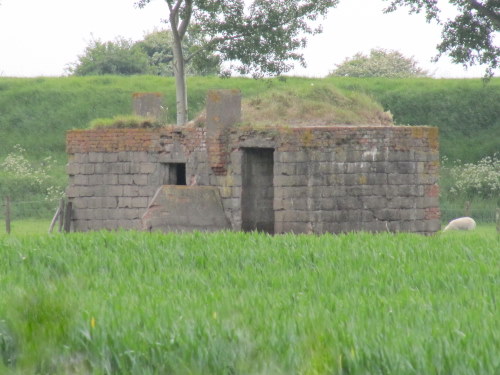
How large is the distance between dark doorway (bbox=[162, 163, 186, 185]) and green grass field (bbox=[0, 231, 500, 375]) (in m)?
8.15

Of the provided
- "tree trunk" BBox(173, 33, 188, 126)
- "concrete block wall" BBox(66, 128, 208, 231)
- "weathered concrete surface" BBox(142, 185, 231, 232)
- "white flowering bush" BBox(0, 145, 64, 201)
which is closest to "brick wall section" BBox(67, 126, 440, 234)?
"weathered concrete surface" BBox(142, 185, 231, 232)

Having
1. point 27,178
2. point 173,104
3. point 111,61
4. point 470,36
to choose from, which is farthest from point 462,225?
point 111,61

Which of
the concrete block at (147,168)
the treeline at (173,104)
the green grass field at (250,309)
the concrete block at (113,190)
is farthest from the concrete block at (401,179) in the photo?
the treeline at (173,104)

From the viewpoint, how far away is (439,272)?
914cm

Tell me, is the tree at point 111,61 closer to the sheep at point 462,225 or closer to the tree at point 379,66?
the tree at point 379,66

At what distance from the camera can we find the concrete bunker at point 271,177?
692 inches

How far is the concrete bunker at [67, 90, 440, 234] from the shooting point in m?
17.6

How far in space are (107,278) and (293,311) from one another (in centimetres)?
267

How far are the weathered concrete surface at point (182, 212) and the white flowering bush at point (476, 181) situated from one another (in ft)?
59.8

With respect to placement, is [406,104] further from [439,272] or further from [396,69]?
[439,272]

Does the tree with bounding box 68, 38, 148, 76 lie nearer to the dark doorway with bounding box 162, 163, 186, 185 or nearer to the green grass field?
the dark doorway with bounding box 162, 163, 186, 185

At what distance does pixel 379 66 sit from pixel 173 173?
137ft

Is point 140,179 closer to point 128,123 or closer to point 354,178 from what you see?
point 128,123

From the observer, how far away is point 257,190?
61.3 feet
